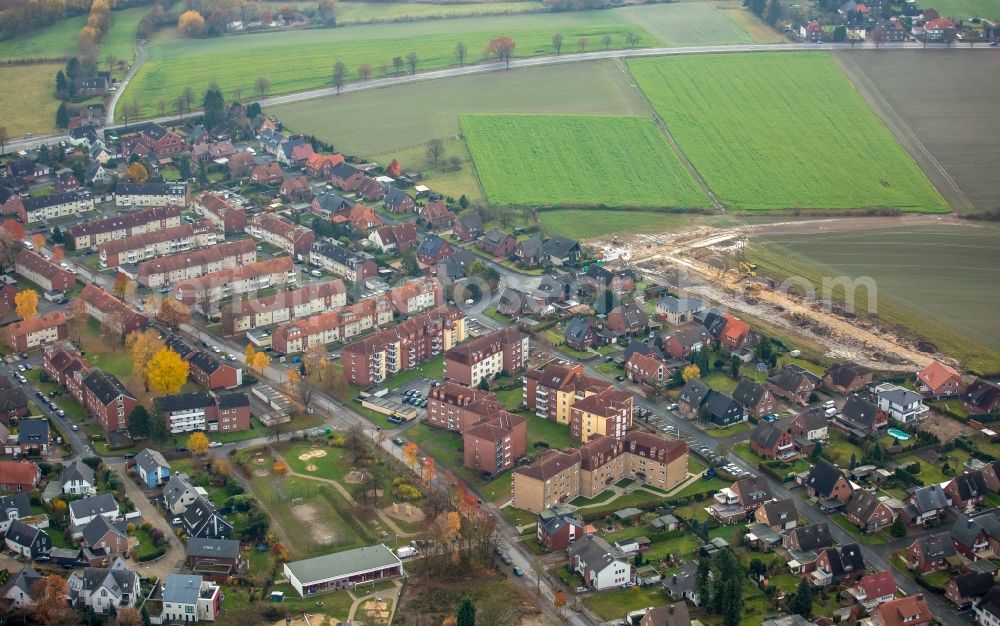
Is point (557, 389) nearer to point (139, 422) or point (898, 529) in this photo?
point (898, 529)

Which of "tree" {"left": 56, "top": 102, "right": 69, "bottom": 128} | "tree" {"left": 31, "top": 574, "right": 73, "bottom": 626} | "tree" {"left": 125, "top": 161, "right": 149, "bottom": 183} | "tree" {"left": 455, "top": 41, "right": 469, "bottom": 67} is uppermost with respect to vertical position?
"tree" {"left": 455, "top": 41, "right": 469, "bottom": 67}

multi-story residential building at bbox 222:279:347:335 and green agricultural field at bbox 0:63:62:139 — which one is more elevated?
green agricultural field at bbox 0:63:62:139

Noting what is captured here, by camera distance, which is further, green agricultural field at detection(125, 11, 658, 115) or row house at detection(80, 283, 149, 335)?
green agricultural field at detection(125, 11, 658, 115)

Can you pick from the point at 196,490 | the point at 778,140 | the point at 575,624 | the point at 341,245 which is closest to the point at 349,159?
the point at 341,245

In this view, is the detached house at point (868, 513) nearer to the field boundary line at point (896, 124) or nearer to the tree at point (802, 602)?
the tree at point (802, 602)

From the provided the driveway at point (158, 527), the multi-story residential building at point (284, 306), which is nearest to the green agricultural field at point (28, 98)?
the multi-story residential building at point (284, 306)

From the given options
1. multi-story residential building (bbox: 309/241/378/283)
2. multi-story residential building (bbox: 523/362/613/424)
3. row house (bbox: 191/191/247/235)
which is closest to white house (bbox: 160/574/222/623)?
multi-story residential building (bbox: 523/362/613/424)

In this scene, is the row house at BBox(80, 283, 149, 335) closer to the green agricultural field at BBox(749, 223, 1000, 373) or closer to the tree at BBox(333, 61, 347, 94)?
the green agricultural field at BBox(749, 223, 1000, 373)
